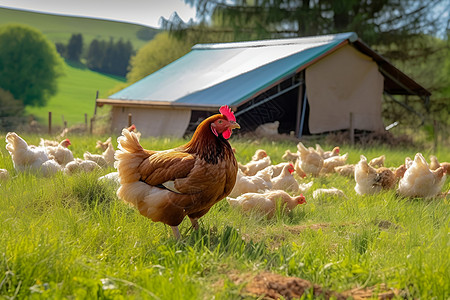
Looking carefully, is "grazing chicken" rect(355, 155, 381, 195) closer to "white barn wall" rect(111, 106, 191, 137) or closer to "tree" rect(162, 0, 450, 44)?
"white barn wall" rect(111, 106, 191, 137)

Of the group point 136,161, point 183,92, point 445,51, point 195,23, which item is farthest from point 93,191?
point 445,51

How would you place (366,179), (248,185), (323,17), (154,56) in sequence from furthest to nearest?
1. (154,56)
2. (323,17)
3. (366,179)
4. (248,185)

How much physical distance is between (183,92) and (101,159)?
30.9 feet

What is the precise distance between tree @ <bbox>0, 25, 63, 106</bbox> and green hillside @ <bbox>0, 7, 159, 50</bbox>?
69.5ft

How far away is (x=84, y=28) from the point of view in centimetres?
8050

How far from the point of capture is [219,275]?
347 centimetres

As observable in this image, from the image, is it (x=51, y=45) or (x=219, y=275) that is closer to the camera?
(x=219, y=275)

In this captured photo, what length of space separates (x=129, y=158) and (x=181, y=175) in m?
0.56

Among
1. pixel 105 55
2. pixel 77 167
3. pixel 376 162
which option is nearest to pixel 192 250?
pixel 77 167

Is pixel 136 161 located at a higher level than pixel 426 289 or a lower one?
higher

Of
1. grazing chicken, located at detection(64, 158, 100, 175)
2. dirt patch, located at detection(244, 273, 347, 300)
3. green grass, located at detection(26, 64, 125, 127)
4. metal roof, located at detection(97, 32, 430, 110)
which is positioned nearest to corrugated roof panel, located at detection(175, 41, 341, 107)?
metal roof, located at detection(97, 32, 430, 110)

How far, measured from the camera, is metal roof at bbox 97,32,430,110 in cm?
1547

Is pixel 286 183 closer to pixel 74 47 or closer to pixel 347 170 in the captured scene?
pixel 347 170

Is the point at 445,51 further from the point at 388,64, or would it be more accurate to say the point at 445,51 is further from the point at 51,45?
the point at 51,45
